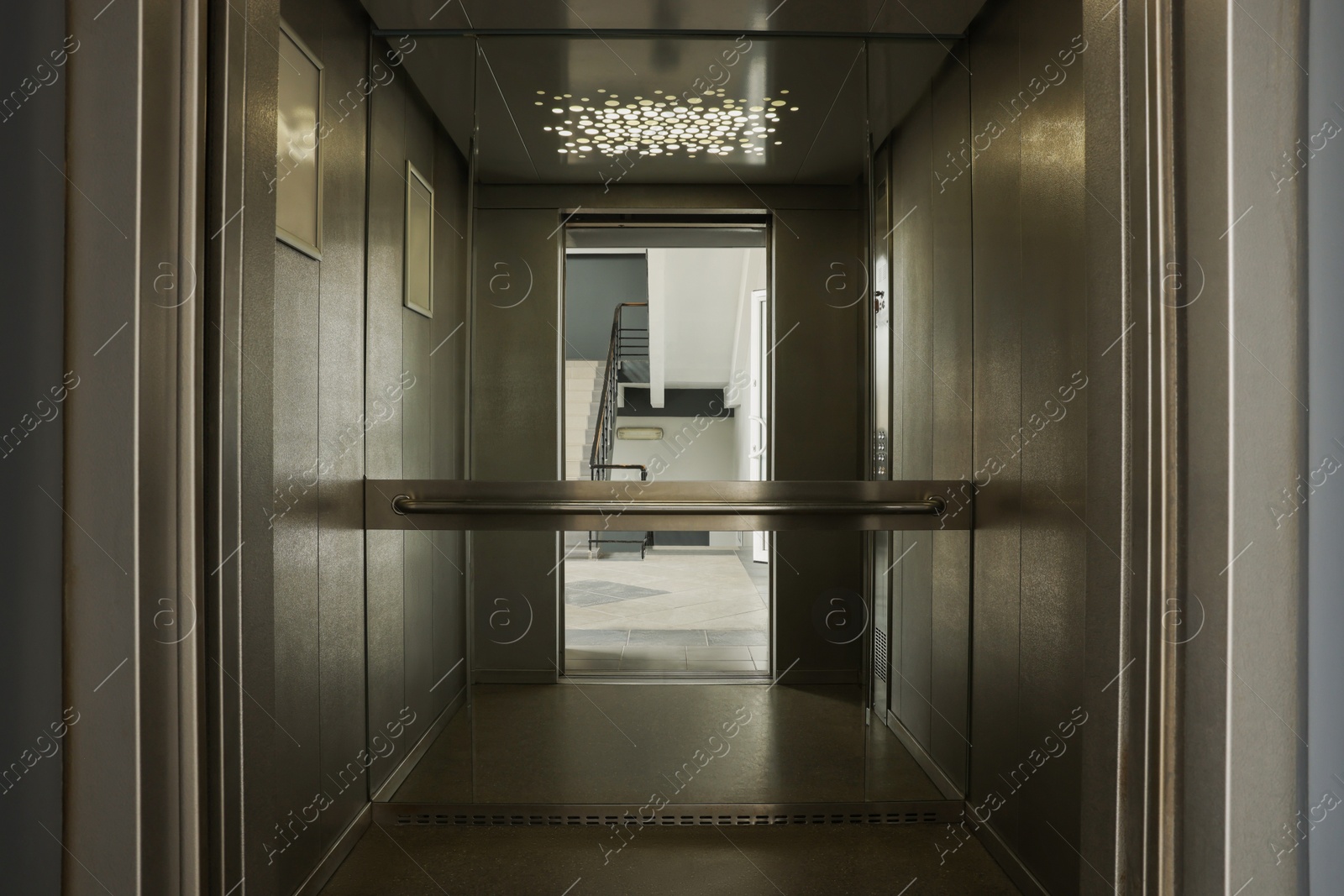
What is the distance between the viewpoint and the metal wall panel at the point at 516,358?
7.43 ft

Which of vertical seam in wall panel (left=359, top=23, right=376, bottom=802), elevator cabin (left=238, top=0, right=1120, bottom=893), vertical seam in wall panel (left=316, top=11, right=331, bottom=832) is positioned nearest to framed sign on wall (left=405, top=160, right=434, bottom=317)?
elevator cabin (left=238, top=0, right=1120, bottom=893)

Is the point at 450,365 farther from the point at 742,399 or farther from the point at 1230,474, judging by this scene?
the point at 1230,474

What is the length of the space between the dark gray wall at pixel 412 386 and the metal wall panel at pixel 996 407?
62.6 inches

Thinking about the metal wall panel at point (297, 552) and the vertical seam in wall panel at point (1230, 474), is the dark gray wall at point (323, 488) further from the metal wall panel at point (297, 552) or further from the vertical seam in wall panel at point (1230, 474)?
the vertical seam in wall panel at point (1230, 474)

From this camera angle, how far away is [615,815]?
7.68ft

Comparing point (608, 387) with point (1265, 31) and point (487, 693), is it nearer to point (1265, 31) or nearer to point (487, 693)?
point (487, 693)

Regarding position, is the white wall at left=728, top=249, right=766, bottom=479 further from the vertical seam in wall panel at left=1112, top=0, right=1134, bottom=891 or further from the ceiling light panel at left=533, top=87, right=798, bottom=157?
the vertical seam in wall panel at left=1112, top=0, right=1134, bottom=891

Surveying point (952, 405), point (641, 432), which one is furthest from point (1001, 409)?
point (641, 432)

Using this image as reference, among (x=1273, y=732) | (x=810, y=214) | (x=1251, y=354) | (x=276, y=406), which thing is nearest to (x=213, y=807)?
(x=276, y=406)

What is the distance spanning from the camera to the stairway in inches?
88.3

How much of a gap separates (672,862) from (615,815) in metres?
0.26

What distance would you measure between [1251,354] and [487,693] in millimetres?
2091

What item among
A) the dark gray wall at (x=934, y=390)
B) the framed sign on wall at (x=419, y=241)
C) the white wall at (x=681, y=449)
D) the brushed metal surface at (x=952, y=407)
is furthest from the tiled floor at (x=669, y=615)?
the framed sign on wall at (x=419, y=241)

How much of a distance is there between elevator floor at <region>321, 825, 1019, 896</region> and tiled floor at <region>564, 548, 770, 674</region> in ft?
1.65
